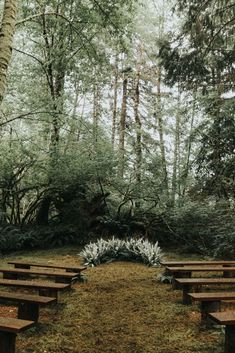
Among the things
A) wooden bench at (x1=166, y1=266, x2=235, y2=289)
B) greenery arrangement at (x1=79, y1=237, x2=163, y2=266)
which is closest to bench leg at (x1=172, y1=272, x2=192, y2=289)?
wooden bench at (x1=166, y1=266, x2=235, y2=289)

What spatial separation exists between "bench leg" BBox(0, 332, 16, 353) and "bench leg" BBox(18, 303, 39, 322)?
97 cm

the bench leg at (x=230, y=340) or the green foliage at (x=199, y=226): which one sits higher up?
the green foliage at (x=199, y=226)

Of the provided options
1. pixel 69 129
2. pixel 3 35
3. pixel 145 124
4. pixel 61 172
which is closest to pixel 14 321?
pixel 3 35

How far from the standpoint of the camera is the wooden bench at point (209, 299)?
150 inches

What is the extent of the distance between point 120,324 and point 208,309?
1.04 meters

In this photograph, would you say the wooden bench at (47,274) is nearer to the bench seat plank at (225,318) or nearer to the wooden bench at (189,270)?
the wooden bench at (189,270)

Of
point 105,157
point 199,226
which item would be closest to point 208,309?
point 199,226

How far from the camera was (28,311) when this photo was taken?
389 cm

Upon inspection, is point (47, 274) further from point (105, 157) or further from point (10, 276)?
point (105, 157)

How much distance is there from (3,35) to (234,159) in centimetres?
786

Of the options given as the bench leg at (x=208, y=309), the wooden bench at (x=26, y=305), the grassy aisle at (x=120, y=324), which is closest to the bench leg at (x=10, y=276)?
the grassy aisle at (x=120, y=324)

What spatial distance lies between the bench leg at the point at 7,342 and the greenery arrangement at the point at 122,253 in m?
5.30

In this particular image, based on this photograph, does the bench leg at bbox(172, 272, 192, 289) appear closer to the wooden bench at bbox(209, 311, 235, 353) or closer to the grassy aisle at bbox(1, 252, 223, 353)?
the grassy aisle at bbox(1, 252, 223, 353)

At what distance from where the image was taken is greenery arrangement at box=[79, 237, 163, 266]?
327 inches
